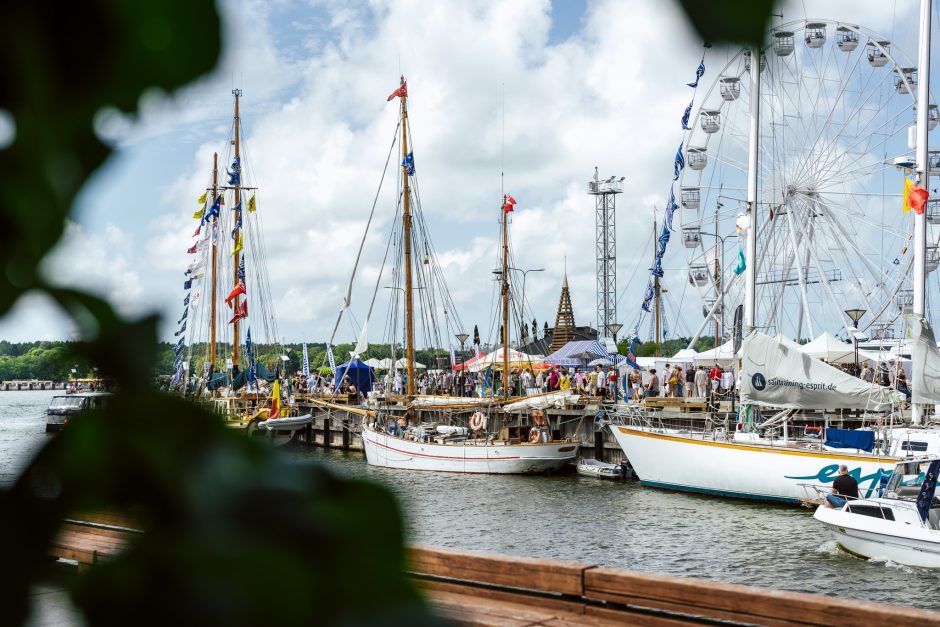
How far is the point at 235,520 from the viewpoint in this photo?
41 centimetres

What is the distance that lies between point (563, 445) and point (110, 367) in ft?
107

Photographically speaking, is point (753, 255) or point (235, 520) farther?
point (753, 255)

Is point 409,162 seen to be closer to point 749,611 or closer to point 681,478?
point 681,478

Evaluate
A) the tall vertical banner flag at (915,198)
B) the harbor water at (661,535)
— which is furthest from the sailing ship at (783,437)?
the harbor water at (661,535)

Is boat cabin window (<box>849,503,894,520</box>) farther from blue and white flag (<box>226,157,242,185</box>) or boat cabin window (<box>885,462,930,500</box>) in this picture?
blue and white flag (<box>226,157,242,185</box>)

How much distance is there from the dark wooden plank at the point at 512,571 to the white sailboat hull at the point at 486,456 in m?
27.0

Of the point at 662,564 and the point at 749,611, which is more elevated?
the point at 749,611

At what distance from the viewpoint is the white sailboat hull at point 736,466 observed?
75.9ft

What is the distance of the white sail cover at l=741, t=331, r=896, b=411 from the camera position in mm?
24969

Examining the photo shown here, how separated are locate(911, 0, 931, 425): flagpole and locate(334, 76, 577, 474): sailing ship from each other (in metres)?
11.8

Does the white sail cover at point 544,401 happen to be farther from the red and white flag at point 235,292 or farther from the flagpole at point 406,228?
the red and white flag at point 235,292

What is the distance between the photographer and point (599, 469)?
3153 cm

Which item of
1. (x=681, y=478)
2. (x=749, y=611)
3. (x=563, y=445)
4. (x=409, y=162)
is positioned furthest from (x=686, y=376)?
(x=749, y=611)

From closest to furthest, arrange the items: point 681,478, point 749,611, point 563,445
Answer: point 749,611 → point 681,478 → point 563,445
